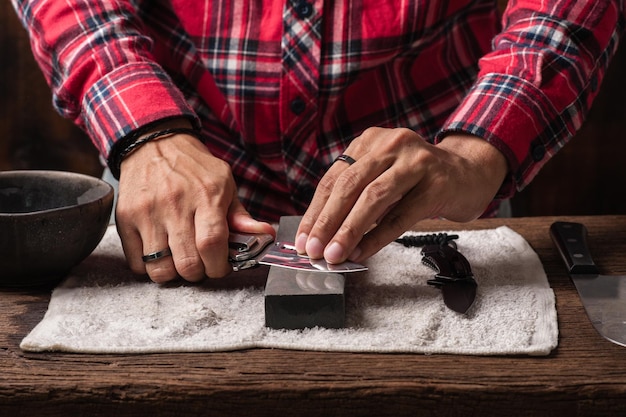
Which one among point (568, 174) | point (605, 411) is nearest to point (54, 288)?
point (605, 411)

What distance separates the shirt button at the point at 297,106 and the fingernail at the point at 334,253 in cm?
35

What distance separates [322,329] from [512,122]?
37 cm

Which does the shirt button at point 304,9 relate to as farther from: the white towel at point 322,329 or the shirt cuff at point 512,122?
the white towel at point 322,329

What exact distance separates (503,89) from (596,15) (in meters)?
0.17

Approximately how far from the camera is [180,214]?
32.2 inches

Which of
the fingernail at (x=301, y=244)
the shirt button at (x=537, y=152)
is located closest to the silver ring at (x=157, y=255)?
the fingernail at (x=301, y=244)

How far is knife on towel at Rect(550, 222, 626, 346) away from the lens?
0.69m

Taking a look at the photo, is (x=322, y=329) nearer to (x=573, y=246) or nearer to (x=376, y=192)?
(x=376, y=192)

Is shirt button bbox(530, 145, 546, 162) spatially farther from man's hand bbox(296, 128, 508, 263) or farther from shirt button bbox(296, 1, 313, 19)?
shirt button bbox(296, 1, 313, 19)

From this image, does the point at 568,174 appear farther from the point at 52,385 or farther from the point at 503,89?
the point at 52,385

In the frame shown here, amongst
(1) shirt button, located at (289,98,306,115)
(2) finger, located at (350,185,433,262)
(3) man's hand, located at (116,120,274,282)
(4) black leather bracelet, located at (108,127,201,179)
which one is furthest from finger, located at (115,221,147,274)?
(1) shirt button, located at (289,98,306,115)

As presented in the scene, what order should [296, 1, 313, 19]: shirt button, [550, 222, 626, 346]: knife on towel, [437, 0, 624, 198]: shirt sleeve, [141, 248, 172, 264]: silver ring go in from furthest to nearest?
1. [296, 1, 313, 19]: shirt button
2. [437, 0, 624, 198]: shirt sleeve
3. [141, 248, 172, 264]: silver ring
4. [550, 222, 626, 346]: knife on towel

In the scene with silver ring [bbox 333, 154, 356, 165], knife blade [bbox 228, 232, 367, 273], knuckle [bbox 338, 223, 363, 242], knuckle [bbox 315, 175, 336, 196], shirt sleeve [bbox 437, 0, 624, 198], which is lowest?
knife blade [bbox 228, 232, 367, 273]

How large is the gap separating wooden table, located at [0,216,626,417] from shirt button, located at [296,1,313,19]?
0.53m
